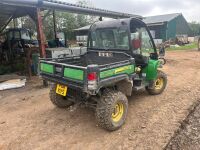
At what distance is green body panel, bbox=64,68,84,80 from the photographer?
152 inches

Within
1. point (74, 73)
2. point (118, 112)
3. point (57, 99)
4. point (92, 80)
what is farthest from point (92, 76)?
point (57, 99)

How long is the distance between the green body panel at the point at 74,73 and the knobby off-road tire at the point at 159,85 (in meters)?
2.71

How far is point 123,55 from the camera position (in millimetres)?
5016

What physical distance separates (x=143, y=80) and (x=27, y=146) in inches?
123

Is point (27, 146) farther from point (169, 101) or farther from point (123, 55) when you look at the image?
point (169, 101)

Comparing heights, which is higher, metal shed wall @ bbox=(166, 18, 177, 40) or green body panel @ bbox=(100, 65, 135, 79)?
metal shed wall @ bbox=(166, 18, 177, 40)

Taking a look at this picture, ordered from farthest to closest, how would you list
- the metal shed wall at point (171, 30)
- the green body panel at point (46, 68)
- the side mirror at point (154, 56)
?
the metal shed wall at point (171, 30) → the side mirror at point (154, 56) → the green body panel at point (46, 68)

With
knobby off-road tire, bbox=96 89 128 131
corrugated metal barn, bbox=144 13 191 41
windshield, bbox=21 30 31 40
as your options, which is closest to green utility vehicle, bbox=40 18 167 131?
knobby off-road tire, bbox=96 89 128 131

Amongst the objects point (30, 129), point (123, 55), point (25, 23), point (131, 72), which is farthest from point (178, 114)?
point (25, 23)

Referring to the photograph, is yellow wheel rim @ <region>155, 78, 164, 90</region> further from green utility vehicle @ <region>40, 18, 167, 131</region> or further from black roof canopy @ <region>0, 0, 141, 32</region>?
black roof canopy @ <region>0, 0, 141, 32</region>

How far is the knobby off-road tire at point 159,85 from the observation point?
6.09 m

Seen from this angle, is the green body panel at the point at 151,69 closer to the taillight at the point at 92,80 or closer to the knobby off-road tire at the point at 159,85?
the knobby off-road tire at the point at 159,85

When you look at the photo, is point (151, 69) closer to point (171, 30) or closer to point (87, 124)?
point (87, 124)

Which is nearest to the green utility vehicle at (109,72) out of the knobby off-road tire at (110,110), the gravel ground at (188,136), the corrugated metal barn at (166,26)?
the knobby off-road tire at (110,110)
